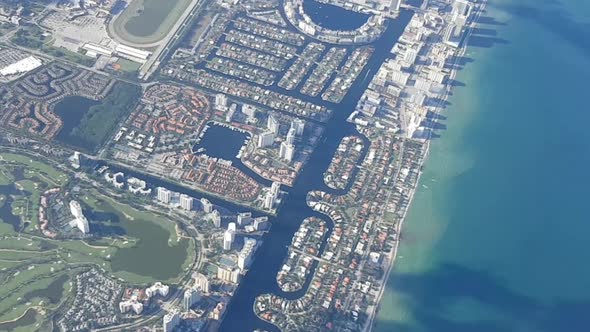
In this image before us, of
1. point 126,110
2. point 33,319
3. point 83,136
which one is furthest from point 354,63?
point 33,319

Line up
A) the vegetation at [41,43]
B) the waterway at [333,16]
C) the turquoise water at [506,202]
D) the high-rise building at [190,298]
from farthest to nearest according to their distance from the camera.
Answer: the waterway at [333,16]
the vegetation at [41,43]
the turquoise water at [506,202]
the high-rise building at [190,298]

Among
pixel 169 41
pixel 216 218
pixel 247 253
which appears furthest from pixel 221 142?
pixel 169 41

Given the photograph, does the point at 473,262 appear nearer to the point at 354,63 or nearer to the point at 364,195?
the point at 364,195

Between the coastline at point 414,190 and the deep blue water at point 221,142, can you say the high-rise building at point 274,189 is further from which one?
the coastline at point 414,190

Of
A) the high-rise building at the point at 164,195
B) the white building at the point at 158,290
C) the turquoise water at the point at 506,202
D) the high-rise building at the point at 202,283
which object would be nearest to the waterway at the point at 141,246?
the white building at the point at 158,290

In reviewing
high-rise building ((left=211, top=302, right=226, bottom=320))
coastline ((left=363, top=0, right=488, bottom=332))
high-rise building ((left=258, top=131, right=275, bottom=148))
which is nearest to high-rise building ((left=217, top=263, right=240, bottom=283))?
high-rise building ((left=211, top=302, right=226, bottom=320))

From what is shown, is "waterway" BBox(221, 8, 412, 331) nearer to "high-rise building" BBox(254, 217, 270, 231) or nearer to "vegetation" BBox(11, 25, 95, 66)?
"high-rise building" BBox(254, 217, 270, 231)
